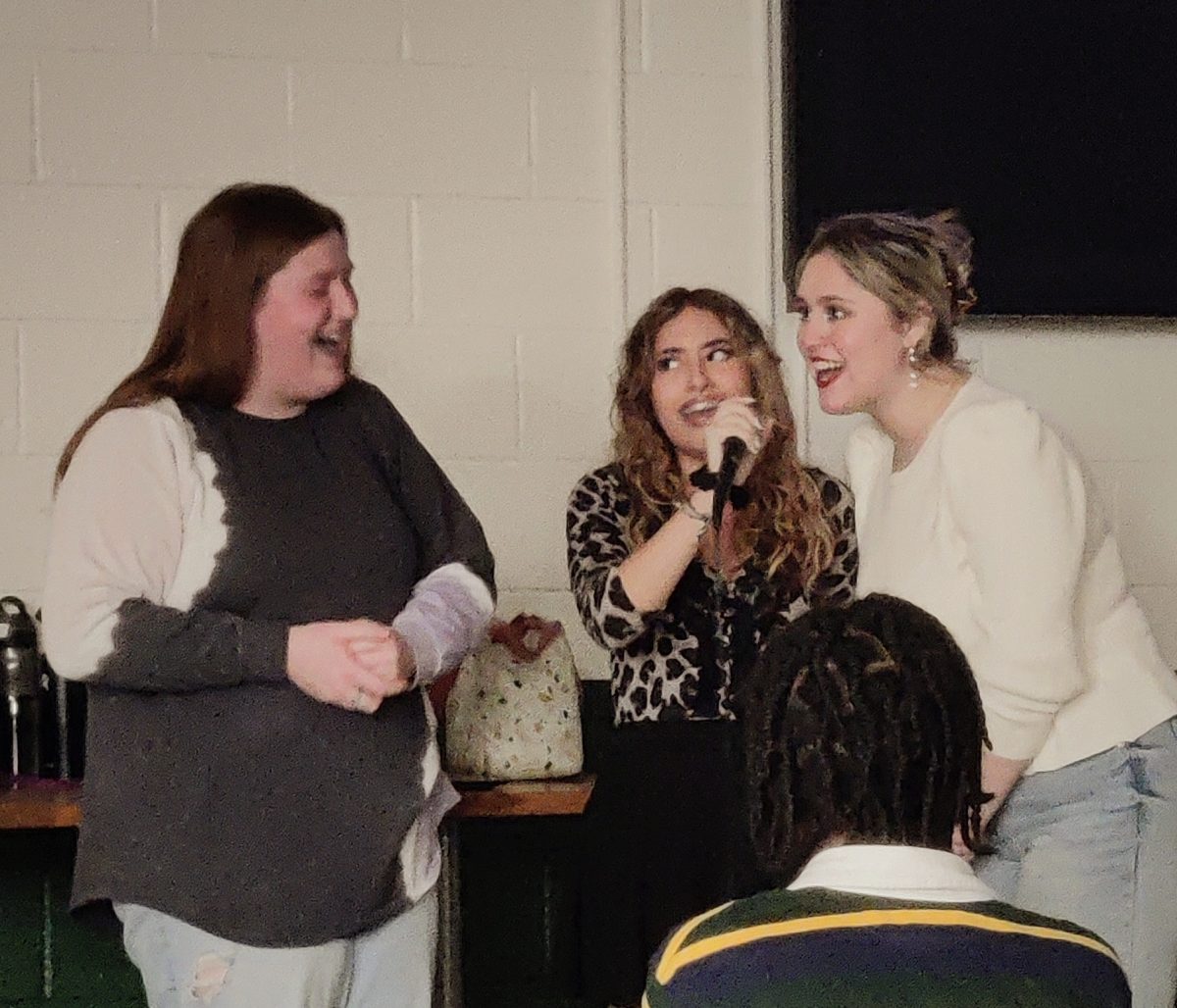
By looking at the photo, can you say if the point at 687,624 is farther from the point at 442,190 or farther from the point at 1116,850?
the point at 442,190

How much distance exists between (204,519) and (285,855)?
0.40 m

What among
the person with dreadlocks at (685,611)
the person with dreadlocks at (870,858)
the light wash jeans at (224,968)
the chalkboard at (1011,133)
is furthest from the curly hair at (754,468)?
the person with dreadlocks at (870,858)

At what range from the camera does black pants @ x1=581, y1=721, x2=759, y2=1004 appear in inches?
86.1

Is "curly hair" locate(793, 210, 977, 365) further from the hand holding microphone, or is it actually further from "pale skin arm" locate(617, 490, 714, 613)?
"pale skin arm" locate(617, 490, 714, 613)

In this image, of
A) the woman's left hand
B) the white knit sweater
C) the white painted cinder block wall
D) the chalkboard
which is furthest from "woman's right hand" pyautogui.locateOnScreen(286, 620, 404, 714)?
the chalkboard

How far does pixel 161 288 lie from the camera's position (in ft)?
9.29

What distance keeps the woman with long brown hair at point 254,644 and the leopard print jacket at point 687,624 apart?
29cm

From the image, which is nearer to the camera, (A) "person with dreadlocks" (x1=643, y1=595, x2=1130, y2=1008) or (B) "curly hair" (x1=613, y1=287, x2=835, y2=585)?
(A) "person with dreadlocks" (x1=643, y1=595, x2=1130, y2=1008)

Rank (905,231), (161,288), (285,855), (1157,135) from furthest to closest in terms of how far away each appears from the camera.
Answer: (1157,135), (161,288), (905,231), (285,855)

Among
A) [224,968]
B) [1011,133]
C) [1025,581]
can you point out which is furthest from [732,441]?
[1011,133]

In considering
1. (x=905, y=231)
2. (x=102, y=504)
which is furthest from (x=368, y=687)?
(x=905, y=231)

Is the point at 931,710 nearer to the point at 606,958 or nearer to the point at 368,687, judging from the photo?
the point at 368,687

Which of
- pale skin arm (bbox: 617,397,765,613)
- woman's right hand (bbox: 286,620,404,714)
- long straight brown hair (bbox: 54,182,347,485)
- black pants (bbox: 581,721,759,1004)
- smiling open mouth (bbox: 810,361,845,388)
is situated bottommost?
black pants (bbox: 581,721,759,1004)

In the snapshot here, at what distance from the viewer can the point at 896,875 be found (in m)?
1.21
